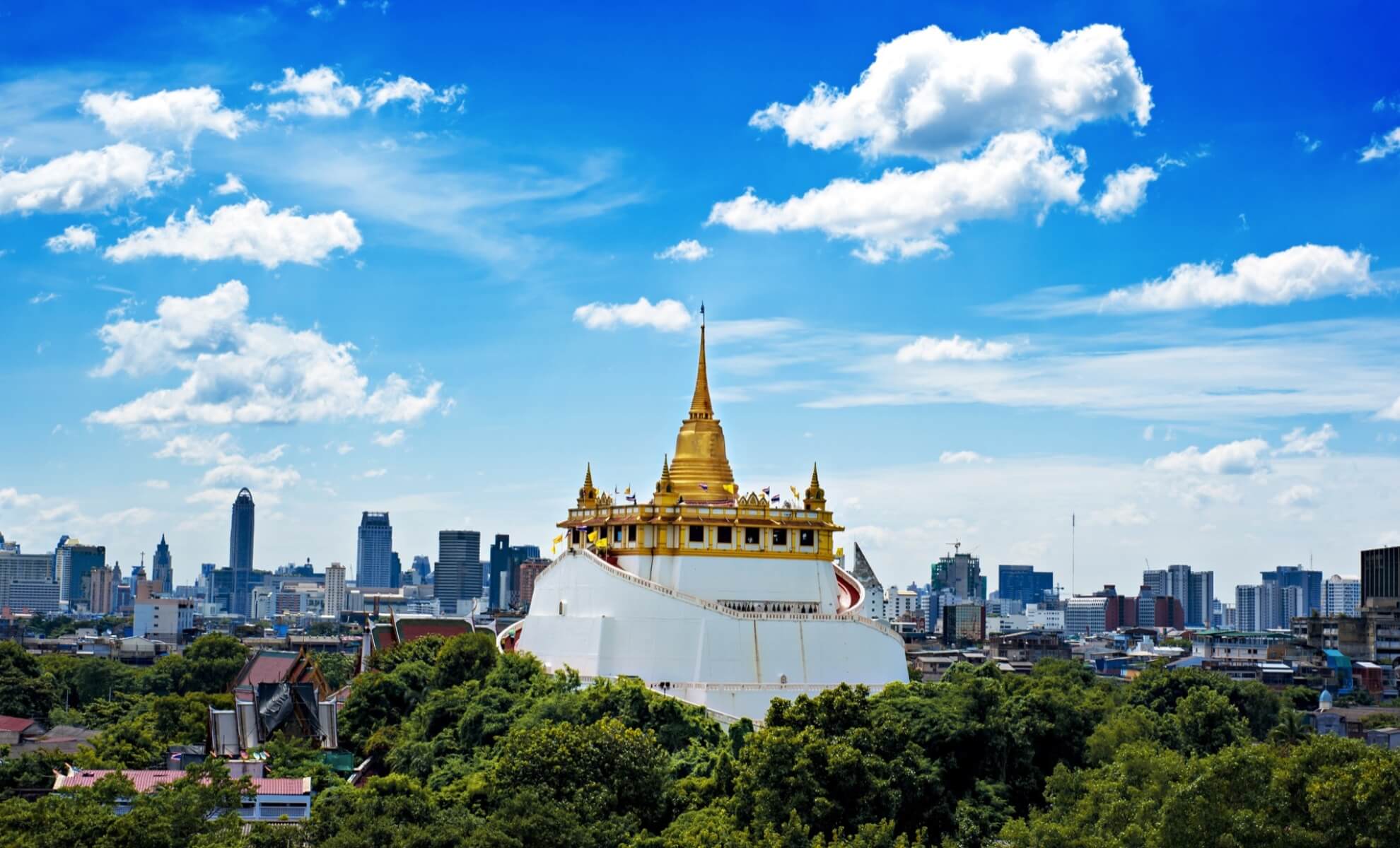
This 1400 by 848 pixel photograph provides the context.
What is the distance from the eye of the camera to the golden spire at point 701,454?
311 feet

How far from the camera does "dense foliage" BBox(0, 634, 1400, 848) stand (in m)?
54.9

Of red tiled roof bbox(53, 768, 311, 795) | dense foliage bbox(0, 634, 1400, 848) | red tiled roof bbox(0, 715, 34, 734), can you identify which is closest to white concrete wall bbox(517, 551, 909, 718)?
dense foliage bbox(0, 634, 1400, 848)

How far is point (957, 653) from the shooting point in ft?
650

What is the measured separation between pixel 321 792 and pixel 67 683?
75164 mm

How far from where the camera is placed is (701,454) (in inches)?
3812

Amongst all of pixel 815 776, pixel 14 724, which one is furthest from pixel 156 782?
pixel 14 724

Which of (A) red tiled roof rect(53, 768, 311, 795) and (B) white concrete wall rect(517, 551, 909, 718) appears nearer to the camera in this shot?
(A) red tiled roof rect(53, 768, 311, 795)

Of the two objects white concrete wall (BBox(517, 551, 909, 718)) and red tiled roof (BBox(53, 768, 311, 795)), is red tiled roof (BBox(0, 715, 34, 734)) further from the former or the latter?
white concrete wall (BBox(517, 551, 909, 718))

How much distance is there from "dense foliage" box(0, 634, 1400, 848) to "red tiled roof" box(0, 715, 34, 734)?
A: 14.3 metres

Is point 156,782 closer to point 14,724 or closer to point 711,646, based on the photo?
point 711,646

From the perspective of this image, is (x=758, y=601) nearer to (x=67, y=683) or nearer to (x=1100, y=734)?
(x=1100, y=734)

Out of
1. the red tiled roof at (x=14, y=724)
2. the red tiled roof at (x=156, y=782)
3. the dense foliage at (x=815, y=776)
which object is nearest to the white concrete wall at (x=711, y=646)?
the dense foliage at (x=815, y=776)

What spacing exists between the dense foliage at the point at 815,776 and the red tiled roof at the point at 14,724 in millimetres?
14272

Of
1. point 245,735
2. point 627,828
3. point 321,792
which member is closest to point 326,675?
point 245,735
